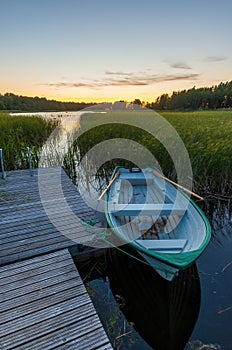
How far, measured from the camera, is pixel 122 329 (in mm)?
2268

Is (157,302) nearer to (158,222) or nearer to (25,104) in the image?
(158,222)

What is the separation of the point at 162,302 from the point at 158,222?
1.12 meters

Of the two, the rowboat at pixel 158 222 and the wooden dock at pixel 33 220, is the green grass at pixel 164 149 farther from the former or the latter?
the wooden dock at pixel 33 220

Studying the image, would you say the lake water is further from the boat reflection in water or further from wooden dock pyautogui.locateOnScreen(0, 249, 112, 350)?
wooden dock pyautogui.locateOnScreen(0, 249, 112, 350)

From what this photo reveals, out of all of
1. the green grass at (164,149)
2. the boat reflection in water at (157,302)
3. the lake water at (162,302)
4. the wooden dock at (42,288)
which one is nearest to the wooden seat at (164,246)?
the lake water at (162,302)

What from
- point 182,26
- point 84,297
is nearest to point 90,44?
point 182,26

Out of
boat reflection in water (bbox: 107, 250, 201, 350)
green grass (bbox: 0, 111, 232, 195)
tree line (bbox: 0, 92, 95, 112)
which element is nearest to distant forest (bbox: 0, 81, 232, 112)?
tree line (bbox: 0, 92, 95, 112)

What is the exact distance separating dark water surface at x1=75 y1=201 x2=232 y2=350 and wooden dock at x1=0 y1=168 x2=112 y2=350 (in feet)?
1.70

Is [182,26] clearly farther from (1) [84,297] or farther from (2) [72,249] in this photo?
(1) [84,297]

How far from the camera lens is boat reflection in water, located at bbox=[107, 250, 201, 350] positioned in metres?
2.22

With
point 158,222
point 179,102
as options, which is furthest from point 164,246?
point 179,102

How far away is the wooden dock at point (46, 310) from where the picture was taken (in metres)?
1.73

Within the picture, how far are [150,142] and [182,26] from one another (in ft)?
16.1

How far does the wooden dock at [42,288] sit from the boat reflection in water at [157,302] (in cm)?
70
